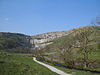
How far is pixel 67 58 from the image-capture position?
1825 inches

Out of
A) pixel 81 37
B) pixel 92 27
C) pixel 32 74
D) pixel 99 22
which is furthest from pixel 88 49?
pixel 32 74

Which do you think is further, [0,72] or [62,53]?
[62,53]

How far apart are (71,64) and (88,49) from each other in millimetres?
8694

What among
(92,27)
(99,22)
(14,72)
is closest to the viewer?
(14,72)

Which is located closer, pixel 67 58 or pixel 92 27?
pixel 92 27

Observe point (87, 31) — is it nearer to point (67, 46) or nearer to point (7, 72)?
point (67, 46)

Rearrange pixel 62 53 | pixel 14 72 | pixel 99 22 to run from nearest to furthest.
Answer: pixel 14 72 < pixel 99 22 < pixel 62 53

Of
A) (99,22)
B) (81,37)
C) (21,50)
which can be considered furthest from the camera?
(21,50)

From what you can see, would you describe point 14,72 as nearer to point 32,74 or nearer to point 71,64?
point 32,74

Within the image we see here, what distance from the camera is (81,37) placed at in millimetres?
45750

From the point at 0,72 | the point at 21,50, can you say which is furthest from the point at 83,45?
the point at 21,50

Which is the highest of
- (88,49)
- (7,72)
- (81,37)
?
(81,37)

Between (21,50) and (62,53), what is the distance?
142 metres

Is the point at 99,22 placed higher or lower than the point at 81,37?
higher
